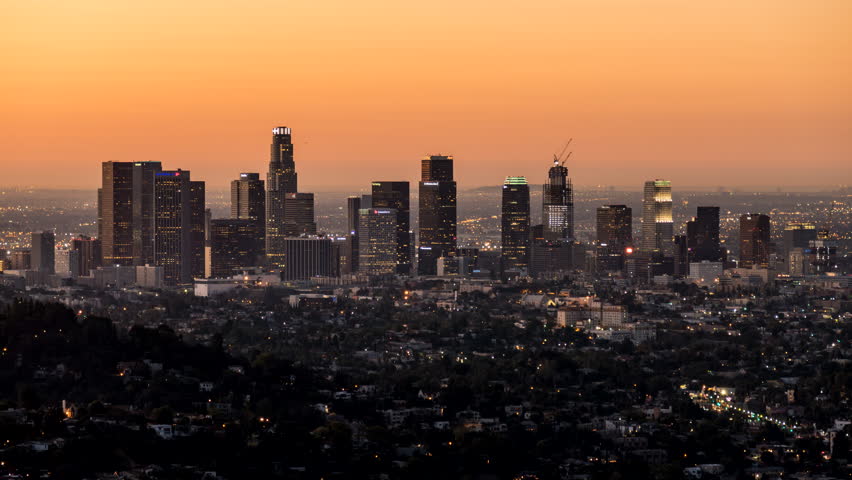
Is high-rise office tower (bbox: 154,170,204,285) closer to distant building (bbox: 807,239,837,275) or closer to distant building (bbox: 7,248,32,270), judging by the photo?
distant building (bbox: 7,248,32,270)

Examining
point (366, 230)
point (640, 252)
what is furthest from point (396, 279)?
point (640, 252)

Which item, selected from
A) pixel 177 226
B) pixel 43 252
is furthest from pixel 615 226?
pixel 43 252

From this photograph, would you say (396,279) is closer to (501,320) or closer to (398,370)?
(501,320)

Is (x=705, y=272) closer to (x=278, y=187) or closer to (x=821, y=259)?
(x=821, y=259)

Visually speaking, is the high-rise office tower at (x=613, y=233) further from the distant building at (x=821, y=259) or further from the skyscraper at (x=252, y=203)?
the skyscraper at (x=252, y=203)

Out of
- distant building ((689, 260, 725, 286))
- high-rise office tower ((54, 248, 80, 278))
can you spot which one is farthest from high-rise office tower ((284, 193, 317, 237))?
distant building ((689, 260, 725, 286))

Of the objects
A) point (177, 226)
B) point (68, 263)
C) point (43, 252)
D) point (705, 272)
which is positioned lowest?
point (705, 272)
